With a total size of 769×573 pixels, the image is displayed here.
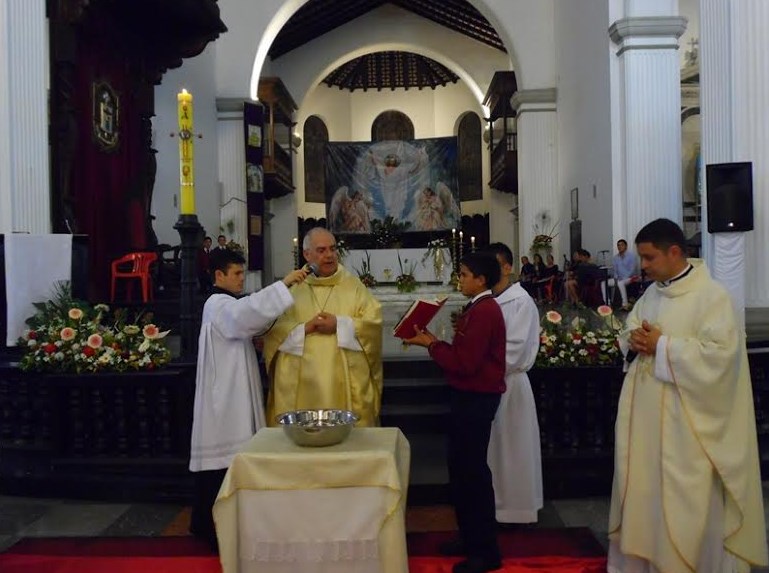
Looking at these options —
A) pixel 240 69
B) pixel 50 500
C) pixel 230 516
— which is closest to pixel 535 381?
pixel 230 516

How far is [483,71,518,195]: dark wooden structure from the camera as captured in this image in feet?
63.2

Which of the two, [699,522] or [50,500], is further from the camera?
[50,500]

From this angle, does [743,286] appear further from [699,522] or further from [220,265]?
[220,265]

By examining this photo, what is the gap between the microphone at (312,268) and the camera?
4033 mm

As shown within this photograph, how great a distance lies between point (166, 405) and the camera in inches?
204

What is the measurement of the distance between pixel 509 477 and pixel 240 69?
49.5ft

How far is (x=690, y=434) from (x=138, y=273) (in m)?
8.30

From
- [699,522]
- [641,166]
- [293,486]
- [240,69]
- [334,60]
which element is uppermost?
[334,60]

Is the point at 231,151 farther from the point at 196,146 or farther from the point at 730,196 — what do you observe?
the point at 730,196

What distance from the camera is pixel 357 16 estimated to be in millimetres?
23391

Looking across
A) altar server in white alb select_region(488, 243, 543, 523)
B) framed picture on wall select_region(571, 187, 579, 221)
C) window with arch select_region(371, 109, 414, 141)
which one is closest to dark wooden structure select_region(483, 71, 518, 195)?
framed picture on wall select_region(571, 187, 579, 221)

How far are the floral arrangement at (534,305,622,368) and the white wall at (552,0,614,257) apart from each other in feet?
26.9

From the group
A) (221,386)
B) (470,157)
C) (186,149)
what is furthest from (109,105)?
(470,157)

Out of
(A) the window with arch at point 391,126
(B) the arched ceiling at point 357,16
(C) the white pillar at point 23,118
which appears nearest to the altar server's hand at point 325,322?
(C) the white pillar at point 23,118
